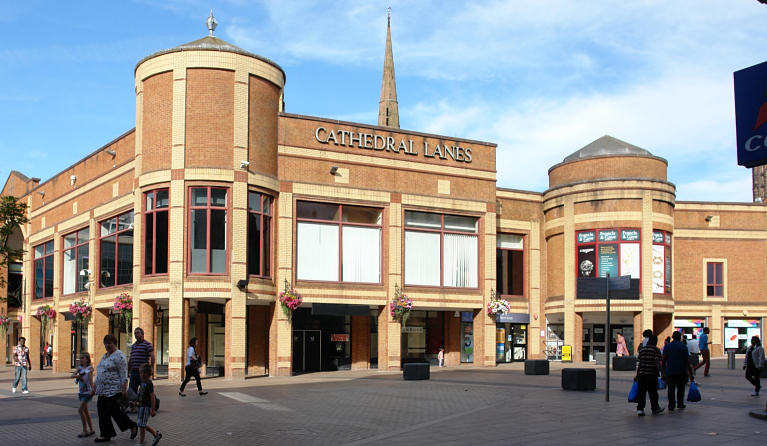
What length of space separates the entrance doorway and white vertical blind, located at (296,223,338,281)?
3287 mm

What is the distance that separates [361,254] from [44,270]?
2231 centimetres

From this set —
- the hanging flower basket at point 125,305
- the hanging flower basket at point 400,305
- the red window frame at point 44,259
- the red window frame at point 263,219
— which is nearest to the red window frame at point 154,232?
the hanging flower basket at point 125,305

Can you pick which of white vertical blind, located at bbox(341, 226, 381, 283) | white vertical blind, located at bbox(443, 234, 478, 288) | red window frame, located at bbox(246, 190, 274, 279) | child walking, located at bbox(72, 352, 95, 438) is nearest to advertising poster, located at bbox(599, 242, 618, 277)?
white vertical blind, located at bbox(443, 234, 478, 288)

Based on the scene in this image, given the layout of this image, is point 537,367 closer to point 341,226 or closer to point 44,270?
point 341,226

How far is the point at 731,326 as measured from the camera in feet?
160

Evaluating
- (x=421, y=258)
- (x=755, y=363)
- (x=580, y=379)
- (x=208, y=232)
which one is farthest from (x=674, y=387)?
(x=421, y=258)

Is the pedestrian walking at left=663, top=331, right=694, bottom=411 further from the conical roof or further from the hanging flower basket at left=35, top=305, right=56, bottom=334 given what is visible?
the hanging flower basket at left=35, top=305, right=56, bottom=334

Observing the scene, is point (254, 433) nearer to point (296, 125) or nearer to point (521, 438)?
point (521, 438)

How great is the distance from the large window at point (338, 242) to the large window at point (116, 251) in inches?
299

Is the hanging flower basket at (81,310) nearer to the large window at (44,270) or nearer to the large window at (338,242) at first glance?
the large window at (44,270)

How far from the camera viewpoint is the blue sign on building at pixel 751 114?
53.1 ft

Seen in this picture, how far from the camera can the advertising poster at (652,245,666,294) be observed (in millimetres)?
42875

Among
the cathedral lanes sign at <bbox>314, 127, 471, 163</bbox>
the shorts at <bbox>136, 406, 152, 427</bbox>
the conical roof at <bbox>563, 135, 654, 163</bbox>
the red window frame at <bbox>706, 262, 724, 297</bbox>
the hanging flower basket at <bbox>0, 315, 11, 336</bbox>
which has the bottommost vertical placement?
the hanging flower basket at <bbox>0, 315, 11, 336</bbox>

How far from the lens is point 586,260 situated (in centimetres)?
4334
